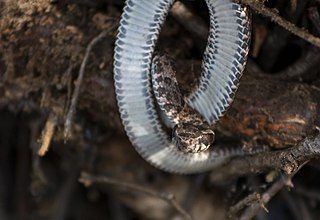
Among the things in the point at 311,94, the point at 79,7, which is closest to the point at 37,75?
the point at 79,7

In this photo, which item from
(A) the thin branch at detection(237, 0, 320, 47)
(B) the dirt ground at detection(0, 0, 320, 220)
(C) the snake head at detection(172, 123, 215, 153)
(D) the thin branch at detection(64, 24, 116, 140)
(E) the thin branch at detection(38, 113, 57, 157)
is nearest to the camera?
(A) the thin branch at detection(237, 0, 320, 47)

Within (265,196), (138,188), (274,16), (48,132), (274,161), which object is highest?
(274,16)

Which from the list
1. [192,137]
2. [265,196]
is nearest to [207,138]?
[192,137]

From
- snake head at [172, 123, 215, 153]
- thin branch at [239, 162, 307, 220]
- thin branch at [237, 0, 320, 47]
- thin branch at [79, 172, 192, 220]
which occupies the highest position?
thin branch at [237, 0, 320, 47]

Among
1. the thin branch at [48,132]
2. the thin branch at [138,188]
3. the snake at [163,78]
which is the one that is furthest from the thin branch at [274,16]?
the thin branch at [48,132]

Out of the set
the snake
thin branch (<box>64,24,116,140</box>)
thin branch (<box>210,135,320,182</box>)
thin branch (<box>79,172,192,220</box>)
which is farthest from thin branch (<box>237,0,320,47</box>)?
thin branch (<box>79,172,192,220</box>)

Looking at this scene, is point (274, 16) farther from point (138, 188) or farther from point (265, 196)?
point (138, 188)

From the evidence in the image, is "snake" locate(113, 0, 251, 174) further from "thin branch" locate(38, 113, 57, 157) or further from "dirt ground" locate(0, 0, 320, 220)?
"thin branch" locate(38, 113, 57, 157)

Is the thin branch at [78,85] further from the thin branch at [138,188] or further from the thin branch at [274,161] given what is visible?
the thin branch at [274,161]

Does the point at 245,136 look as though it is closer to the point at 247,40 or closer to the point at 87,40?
the point at 247,40
